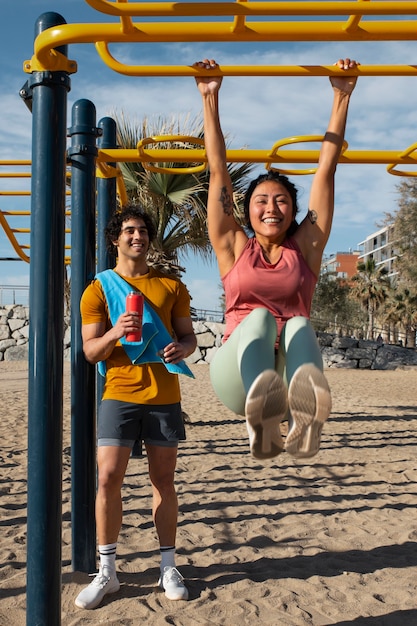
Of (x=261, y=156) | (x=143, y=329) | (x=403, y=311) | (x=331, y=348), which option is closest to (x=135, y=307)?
(x=143, y=329)

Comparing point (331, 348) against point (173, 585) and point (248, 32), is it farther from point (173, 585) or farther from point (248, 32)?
point (248, 32)

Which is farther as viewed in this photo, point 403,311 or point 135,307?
point 403,311

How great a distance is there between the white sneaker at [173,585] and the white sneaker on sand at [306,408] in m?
1.24

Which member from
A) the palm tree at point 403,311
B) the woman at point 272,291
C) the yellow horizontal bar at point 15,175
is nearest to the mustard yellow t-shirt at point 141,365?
the woman at point 272,291

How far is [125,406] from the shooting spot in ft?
9.44

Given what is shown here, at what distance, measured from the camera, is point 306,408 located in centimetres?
Result: 217

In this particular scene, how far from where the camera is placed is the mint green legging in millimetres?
2219

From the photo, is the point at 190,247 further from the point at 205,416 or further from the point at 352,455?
the point at 352,455

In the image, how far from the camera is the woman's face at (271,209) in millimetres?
2613

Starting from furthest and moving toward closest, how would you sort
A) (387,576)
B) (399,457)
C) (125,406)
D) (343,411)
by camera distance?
(343,411), (399,457), (387,576), (125,406)

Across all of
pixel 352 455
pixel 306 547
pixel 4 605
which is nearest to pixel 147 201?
pixel 352 455

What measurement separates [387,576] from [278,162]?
2.32 m

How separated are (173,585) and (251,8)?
244cm

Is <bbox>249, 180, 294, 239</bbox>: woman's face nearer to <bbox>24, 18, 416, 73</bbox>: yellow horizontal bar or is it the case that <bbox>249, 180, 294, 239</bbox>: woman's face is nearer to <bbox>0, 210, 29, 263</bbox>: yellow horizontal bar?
<bbox>24, 18, 416, 73</bbox>: yellow horizontal bar
